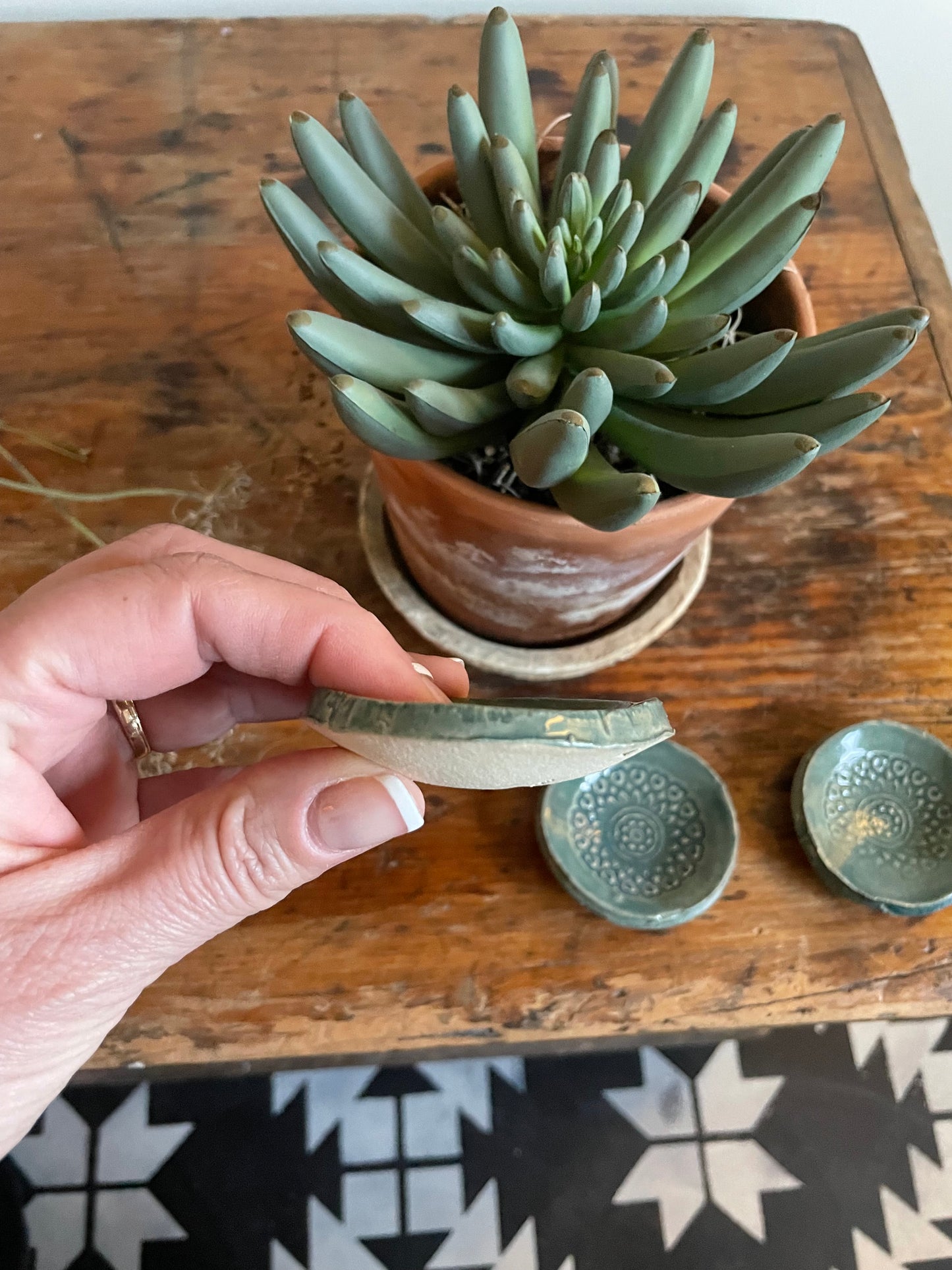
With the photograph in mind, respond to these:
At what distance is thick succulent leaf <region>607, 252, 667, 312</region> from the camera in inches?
17.5

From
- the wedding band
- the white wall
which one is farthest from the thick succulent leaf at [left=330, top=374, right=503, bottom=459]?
Answer: the white wall

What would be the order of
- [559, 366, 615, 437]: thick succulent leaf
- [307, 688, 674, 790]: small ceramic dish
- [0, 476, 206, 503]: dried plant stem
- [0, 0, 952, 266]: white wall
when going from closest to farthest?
[307, 688, 674, 790]: small ceramic dish
[559, 366, 615, 437]: thick succulent leaf
[0, 476, 206, 503]: dried plant stem
[0, 0, 952, 266]: white wall

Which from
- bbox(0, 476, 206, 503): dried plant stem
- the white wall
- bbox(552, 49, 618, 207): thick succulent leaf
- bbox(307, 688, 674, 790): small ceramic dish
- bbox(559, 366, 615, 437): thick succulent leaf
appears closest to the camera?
bbox(307, 688, 674, 790): small ceramic dish

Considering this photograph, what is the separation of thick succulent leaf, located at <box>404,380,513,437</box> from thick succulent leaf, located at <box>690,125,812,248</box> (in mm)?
150

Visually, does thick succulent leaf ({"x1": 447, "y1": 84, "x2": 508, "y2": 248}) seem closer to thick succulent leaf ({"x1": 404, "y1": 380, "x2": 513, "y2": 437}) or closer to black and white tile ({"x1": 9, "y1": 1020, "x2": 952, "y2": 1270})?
thick succulent leaf ({"x1": 404, "y1": 380, "x2": 513, "y2": 437})

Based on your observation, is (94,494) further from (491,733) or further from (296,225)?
(491,733)

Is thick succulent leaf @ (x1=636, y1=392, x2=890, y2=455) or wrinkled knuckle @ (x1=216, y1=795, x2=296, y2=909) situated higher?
thick succulent leaf @ (x1=636, y1=392, x2=890, y2=455)

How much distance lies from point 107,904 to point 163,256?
0.53m

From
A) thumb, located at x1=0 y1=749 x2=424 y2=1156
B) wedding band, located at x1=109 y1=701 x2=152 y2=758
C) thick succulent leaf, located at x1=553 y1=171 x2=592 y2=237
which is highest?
thick succulent leaf, located at x1=553 y1=171 x2=592 y2=237

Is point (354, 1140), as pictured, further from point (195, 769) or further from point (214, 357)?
point (214, 357)

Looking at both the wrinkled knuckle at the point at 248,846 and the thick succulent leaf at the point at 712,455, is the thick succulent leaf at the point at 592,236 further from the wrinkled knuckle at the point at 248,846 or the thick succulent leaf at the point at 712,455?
the wrinkled knuckle at the point at 248,846

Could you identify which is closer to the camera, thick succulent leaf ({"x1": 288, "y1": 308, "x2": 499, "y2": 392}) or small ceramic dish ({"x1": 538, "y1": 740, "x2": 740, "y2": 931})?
thick succulent leaf ({"x1": 288, "y1": 308, "x2": 499, "y2": 392})

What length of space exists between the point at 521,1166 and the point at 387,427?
90 centimetres

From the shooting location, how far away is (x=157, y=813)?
0.49 m
